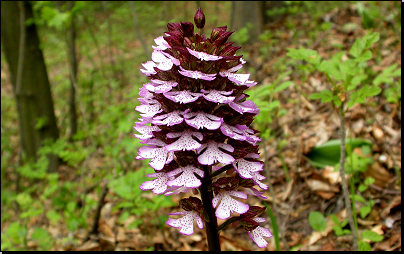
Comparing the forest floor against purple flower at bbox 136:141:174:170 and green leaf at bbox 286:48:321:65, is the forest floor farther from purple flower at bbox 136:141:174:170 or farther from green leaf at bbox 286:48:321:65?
purple flower at bbox 136:141:174:170

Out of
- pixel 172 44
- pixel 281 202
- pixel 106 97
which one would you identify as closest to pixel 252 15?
pixel 106 97

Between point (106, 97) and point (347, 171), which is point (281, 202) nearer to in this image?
point (347, 171)

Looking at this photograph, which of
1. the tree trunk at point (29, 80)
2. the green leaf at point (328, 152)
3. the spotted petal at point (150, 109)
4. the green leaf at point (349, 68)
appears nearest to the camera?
the spotted petal at point (150, 109)

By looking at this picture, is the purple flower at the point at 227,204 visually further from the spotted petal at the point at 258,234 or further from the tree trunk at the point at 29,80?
the tree trunk at the point at 29,80

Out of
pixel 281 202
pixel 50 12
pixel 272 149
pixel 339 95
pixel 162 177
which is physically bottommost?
pixel 281 202

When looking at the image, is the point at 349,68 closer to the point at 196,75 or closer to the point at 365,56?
the point at 365,56

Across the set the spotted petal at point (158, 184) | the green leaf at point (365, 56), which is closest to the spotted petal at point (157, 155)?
the spotted petal at point (158, 184)

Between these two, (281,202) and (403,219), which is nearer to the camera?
(403,219)
